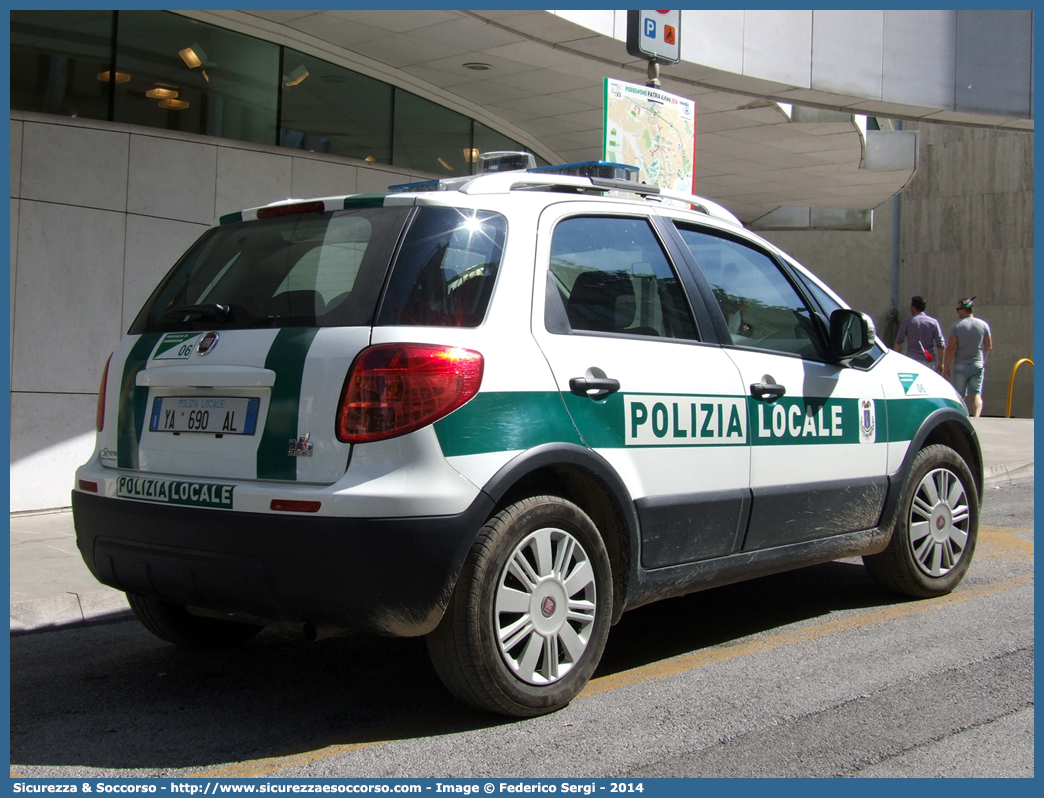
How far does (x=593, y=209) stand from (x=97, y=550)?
7.26ft

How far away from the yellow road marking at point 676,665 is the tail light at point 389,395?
995 mm

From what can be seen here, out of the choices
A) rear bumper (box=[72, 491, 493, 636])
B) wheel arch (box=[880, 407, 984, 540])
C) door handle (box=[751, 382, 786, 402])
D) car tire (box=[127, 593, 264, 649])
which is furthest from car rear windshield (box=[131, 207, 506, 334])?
wheel arch (box=[880, 407, 984, 540])

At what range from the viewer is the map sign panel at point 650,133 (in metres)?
7.88

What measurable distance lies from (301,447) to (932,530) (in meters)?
3.40

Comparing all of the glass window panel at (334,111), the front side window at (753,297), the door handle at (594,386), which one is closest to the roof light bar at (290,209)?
the door handle at (594,386)

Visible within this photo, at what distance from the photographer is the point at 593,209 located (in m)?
4.06

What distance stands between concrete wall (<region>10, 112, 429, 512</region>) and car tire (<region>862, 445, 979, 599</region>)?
19.7ft

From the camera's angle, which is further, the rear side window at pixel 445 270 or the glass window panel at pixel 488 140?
the glass window panel at pixel 488 140

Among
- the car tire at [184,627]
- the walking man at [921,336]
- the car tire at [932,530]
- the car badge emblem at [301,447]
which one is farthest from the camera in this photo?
the walking man at [921,336]

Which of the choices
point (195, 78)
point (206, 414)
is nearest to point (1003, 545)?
point (206, 414)

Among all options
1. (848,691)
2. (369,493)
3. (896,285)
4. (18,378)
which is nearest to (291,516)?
(369,493)

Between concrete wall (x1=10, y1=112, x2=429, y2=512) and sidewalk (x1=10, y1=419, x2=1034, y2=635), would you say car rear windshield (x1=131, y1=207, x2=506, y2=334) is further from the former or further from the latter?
concrete wall (x1=10, y1=112, x2=429, y2=512)

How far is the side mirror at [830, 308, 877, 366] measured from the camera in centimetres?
477

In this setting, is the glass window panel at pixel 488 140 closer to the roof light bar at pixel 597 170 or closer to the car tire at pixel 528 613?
the roof light bar at pixel 597 170
